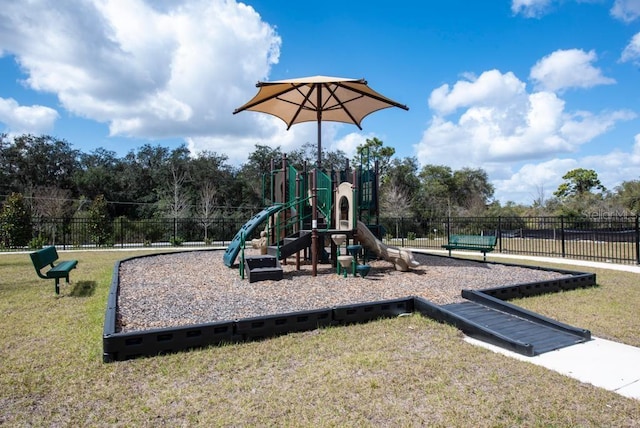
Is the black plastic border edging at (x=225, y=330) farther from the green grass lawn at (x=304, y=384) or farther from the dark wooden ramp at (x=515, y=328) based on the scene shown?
the dark wooden ramp at (x=515, y=328)

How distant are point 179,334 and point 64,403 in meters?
1.29

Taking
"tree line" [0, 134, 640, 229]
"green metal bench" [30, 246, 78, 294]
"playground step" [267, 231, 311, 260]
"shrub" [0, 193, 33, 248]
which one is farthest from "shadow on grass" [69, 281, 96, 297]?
"tree line" [0, 134, 640, 229]

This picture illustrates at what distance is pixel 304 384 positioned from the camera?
130 inches

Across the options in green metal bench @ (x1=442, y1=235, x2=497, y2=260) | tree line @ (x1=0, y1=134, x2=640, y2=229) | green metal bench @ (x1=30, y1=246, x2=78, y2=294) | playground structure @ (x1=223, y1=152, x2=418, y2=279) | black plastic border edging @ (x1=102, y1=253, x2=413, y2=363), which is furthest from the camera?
tree line @ (x1=0, y1=134, x2=640, y2=229)

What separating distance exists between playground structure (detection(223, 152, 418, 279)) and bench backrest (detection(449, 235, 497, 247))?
2.41 metres

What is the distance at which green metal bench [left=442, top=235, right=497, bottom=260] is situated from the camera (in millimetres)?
10547

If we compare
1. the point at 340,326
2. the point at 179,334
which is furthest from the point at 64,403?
the point at 340,326

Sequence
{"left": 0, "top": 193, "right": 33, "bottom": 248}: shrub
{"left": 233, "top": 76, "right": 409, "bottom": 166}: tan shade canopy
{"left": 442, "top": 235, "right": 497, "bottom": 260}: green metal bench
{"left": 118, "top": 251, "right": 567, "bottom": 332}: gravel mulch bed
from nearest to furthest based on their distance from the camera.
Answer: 1. {"left": 118, "top": 251, "right": 567, "bottom": 332}: gravel mulch bed
2. {"left": 233, "top": 76, "right": 409, "bottom": 166}: tan shade canopy
3. {"left": 442, "top": 235, "right": 497, "bottom": 260}: green metal bench
4. {"left": 0, "top": 193, "right": 33, "bottom": 248}: shrub

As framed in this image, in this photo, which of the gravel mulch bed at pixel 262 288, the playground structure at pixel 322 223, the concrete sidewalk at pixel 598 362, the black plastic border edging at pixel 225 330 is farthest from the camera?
the playground structure at pixel 322 223

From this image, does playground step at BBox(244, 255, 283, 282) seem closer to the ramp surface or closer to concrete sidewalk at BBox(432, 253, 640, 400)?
the ramp surface

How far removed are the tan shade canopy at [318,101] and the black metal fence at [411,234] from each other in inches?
213

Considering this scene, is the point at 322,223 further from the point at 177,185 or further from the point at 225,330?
the point at 177,185

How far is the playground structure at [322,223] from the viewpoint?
27.6 ft

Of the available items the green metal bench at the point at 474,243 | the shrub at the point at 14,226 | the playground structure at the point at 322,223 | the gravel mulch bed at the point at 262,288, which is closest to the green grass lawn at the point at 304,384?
the gravel mulch bed at the point at 262,288
